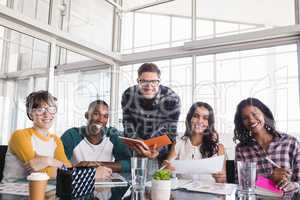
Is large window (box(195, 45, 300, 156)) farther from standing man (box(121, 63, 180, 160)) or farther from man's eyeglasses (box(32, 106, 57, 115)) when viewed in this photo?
man's eyeglasses (box(32, 106, 57, 115))

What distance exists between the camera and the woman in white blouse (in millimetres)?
1890

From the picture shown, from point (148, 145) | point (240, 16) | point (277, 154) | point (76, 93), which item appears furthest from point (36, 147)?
point (240, 16)

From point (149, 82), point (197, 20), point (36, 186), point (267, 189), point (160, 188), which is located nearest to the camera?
point (36, 186)

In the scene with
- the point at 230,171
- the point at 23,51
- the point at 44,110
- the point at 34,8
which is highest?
the point at 34,8

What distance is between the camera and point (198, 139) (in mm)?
1955

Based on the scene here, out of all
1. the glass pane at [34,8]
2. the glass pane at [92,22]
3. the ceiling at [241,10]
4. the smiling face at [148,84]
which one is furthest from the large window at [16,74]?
the ceiling at [241,10]

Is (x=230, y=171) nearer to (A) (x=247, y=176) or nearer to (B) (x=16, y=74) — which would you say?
(A) (x=247, y=176)

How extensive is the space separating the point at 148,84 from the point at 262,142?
34.2 inches

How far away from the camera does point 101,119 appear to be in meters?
2.14

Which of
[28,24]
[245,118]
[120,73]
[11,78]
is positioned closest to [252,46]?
[245,118]

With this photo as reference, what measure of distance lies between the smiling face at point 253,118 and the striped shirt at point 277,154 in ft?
0.28

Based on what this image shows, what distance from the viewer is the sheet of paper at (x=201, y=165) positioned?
148cm

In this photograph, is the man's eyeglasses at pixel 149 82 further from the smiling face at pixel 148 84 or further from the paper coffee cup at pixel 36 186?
the paper coffee cup at pixel 36 186

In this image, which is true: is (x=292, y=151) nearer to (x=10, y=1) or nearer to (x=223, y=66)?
(x=223, y=66)
